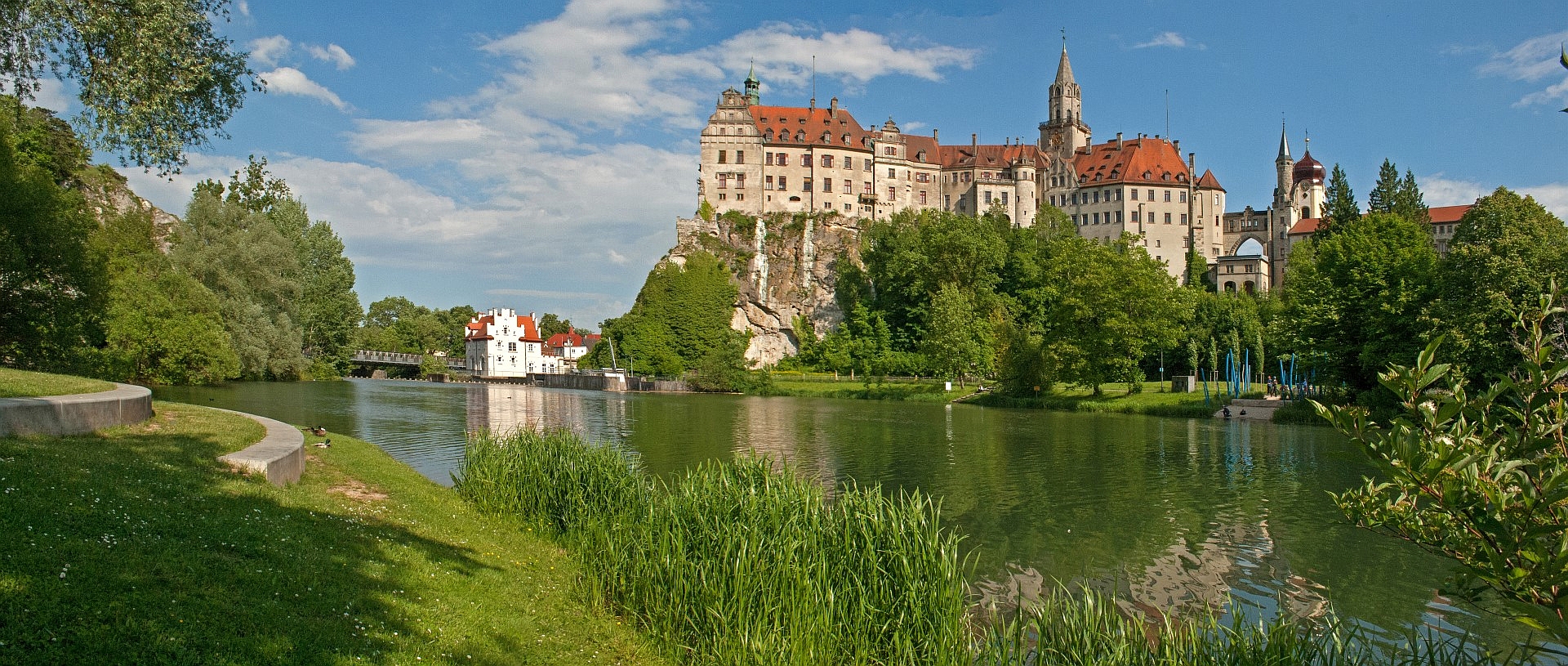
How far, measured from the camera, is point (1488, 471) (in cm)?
385

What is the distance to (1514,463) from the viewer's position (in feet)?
10.9

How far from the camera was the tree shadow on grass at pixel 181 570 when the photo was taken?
5.70 meters

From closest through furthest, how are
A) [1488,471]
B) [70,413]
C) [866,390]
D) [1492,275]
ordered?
[1488,471] → [70,413] → [1492,275] → [866,390]

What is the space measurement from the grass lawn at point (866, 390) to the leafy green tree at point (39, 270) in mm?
47006

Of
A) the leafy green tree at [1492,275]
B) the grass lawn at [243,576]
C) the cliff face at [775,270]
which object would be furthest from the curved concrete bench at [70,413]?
the cliff face at [775,270]

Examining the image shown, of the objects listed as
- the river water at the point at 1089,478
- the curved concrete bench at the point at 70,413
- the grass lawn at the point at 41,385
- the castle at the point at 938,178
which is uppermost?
the castle at the point at 938,178

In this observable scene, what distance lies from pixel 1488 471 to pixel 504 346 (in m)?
121

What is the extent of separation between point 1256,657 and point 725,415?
3979cm

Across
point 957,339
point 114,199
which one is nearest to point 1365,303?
point 957,339

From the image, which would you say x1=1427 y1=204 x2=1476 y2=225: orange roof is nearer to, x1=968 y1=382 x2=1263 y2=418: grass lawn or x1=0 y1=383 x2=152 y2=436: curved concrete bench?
x1=968 y1=382 x2=1263 y2=418: grass lawn

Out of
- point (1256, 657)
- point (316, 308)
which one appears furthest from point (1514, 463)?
point (316, 308)

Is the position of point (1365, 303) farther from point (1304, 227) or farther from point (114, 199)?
point (114, 199)

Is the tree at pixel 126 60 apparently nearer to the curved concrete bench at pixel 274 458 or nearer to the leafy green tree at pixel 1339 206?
the curved concrete bench at pixel 274 458

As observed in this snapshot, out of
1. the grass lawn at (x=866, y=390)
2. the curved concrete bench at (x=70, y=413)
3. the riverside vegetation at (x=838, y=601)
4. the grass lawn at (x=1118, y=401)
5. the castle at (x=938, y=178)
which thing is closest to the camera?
the riverside vegetation at (x=838, y=601)
